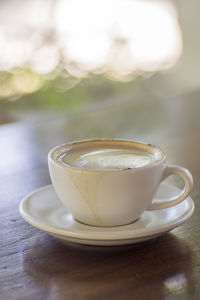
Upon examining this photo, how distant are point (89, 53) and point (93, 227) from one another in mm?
2190

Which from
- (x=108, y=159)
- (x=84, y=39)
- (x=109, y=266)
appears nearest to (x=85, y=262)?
(x=109, y=266)

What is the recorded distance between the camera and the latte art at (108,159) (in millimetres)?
548

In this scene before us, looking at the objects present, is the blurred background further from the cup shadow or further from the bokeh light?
the cup shadow

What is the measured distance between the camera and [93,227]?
53 cm

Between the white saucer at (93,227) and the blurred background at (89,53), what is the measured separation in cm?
170

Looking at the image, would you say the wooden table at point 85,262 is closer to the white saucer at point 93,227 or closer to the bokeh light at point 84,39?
the white saucer at point 93,227

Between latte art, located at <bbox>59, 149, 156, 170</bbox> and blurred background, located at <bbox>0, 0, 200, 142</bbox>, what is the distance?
1.68 m

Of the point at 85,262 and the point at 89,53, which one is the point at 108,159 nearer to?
the point at 85,262

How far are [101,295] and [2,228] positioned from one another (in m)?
0.20

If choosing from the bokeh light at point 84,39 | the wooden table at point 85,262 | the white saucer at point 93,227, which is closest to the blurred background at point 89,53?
the bokeh light at point 84,39

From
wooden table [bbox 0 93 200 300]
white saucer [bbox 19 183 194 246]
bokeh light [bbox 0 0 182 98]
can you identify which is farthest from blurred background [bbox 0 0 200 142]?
white saucer [bbox 19 183 194 246]

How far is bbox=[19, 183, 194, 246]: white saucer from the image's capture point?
0.50 m

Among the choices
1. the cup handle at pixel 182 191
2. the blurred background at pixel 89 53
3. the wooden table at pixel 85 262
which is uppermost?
the cup handle at pixel 182 191

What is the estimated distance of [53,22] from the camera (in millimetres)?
2545
